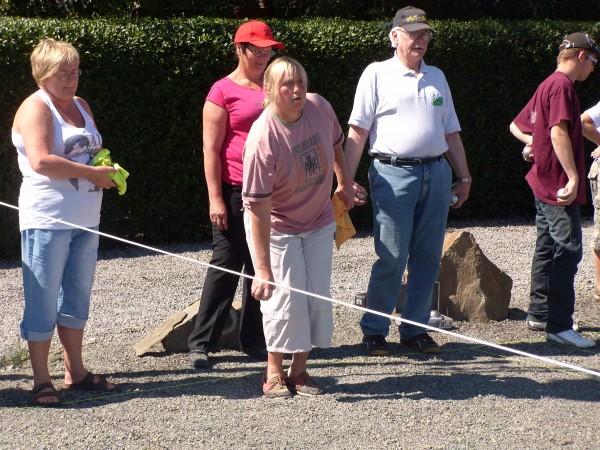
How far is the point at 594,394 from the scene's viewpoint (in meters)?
4.95

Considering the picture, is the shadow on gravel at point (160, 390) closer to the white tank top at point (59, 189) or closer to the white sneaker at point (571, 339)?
the white tank top at point (59, 189)

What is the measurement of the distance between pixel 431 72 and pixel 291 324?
5.85 ft

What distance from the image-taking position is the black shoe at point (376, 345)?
5655 millimetres

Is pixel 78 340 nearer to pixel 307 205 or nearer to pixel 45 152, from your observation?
pixel 45 152

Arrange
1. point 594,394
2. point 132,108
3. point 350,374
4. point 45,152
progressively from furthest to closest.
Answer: point 132,108, point 350,374, point 594,394, point 45,152

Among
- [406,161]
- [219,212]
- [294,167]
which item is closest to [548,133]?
[406,161]

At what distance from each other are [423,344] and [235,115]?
70.3 inches

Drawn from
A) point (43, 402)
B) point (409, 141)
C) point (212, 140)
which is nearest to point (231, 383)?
point (43, 402)

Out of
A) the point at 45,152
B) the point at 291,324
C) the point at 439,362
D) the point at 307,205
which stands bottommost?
the point at 439,362

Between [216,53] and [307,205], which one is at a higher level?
[216,53]

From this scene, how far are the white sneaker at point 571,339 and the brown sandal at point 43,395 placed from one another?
3.04m

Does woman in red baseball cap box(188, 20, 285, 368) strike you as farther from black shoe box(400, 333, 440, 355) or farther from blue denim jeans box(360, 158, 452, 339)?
black shoe box(400, 333, 440, 355)

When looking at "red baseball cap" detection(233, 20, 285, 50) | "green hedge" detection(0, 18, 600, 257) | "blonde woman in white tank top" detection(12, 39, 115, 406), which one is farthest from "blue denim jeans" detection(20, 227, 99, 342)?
"green hedge" detection(0, 18, 600, 257)

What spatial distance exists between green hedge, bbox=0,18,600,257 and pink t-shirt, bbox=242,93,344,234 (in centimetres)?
388
